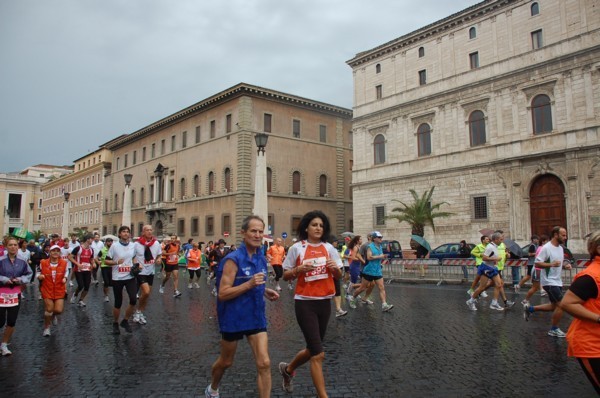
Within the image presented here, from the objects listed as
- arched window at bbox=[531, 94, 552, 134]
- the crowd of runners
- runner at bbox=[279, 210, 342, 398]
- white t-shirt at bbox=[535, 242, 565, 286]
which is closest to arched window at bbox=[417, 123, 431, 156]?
arched window at bbox=[531, 94, 552, 134]

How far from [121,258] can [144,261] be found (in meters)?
0.91

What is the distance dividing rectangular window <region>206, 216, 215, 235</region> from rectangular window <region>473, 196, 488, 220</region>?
22642 mm

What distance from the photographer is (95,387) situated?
562 centimetres

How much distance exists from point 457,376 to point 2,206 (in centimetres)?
10794

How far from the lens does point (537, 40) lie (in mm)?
29562

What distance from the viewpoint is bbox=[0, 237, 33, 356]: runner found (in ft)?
24.0

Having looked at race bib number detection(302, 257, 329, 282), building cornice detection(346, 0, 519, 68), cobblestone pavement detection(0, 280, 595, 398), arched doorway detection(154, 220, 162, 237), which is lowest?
cobblestone pavement detection(0, 280, 595, 398)

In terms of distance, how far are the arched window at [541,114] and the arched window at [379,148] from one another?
453 inches

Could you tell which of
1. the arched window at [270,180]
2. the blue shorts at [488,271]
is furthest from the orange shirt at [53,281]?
the arched window at [270,180]

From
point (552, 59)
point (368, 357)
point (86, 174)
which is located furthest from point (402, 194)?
point (86, 174)

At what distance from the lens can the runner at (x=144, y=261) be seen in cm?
998

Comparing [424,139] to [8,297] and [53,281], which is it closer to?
[53,281]

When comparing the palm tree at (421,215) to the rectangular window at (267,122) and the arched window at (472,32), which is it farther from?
the rectangular window at (267,122)

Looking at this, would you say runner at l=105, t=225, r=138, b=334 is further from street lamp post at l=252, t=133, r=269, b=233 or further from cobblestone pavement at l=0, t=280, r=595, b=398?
street lamp post at l=252, t=133, r=269, b=233
